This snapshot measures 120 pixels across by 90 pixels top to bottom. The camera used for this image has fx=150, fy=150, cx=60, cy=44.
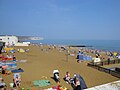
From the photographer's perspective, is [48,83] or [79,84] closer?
[79,84]

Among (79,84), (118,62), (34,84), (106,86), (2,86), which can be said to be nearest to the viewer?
(106,86)

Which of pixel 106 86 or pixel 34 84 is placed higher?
pixel 106 86

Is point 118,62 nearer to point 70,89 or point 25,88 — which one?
point 70,89

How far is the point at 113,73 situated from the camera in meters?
13.7

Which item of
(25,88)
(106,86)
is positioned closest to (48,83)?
(25,88)

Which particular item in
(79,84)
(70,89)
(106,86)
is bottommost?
(70,89)

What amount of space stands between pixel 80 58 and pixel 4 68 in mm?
12724

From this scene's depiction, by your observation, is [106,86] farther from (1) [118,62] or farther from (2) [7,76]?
(1) [118,62]

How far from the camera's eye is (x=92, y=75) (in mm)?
13844

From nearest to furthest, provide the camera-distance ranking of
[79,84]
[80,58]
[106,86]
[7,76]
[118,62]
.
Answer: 1. [106,86]
2. [79,84]
3. [7,76]
4. [118,62]
5. [80,58]

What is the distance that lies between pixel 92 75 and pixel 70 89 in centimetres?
427

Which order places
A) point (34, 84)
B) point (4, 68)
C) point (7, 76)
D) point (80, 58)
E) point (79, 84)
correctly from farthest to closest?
point (80, 58)
point (4, 68)
point (7, 76)
point (34, 84)
point (79, 84)

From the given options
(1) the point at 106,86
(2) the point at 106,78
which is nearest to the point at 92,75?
(2) the point at 106,78

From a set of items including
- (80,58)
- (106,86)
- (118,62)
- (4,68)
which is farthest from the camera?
(80,58)
